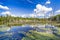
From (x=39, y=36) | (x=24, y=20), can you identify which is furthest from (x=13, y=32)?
(x=39, y=36)

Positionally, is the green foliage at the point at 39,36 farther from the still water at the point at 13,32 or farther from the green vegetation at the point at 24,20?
the green vegetation at the point at 24,20

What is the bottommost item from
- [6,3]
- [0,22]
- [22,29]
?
[22,29]

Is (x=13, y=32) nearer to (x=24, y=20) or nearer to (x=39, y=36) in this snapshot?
(x=24, y=20)

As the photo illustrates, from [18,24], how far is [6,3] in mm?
715

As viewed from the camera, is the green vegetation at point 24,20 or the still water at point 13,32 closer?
the still water at point 13,32

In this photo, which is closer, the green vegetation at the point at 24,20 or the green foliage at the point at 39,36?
the green foliage at the point at 39,36

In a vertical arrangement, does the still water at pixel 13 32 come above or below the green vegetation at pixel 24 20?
below

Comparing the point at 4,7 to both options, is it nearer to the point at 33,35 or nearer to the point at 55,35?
the point at 33,35

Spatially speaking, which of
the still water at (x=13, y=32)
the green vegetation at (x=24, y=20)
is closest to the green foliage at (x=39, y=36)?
the still water at (x=13, y=32)

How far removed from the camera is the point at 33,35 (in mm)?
3090

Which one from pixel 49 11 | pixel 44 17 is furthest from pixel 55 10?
pixel 44 17

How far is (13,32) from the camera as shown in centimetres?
310

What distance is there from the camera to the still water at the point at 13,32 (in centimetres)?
304

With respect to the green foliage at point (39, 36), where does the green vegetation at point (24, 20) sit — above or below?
above
